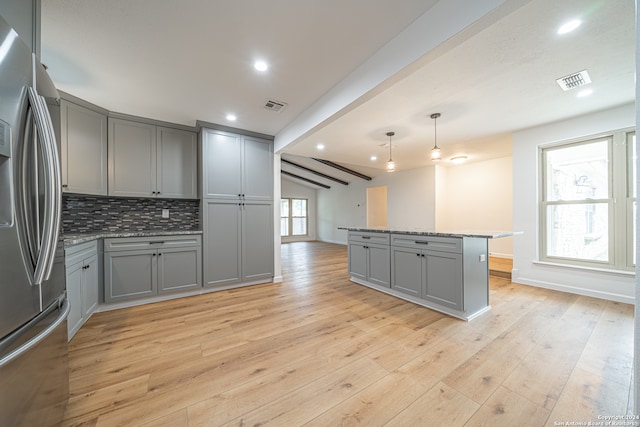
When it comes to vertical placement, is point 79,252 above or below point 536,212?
below

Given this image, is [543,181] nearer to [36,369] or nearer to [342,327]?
[342,327]

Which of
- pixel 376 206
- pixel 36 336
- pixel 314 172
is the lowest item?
pixel 36 336

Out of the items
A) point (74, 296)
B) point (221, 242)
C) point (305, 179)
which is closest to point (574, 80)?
point (221, 242)

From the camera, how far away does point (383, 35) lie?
1740 millimetres

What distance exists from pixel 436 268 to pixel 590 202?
267 cm

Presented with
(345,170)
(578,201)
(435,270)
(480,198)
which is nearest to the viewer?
(435,270)

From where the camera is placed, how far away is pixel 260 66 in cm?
209

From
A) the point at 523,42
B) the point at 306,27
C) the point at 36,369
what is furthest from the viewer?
the point at 523,42

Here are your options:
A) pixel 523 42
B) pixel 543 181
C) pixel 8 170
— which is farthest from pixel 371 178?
pixel 8 170

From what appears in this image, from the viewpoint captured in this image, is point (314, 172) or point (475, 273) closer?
point (475, 273)

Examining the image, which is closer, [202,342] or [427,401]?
[427,401]

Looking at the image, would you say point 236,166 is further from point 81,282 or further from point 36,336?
point 36,336

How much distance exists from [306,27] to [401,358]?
264 cm

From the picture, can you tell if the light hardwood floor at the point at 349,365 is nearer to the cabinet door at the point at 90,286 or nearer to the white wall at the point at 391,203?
the cabinet door at the point at 90,286
